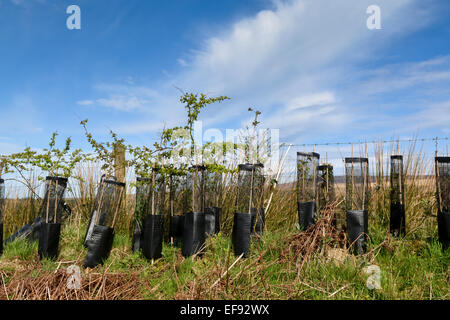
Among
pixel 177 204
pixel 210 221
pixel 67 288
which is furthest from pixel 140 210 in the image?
pixel 67 288

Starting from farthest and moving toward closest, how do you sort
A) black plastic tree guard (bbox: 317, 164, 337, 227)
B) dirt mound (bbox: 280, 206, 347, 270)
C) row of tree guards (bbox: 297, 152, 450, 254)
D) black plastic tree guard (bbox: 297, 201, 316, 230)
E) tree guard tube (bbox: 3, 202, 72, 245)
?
1. tree guard tube (bbox: 3, 202, 72, 245)
2. black plastic tree guard (bbox: 317, 164, 337, 227)
3. black plastic tree guard (bbox: 297, 201, 316, 230)
4. row of tree guards (bbox: 297, 152, 450, 254)
5. dirt mound (bbox: 280, 206, 347, 270)

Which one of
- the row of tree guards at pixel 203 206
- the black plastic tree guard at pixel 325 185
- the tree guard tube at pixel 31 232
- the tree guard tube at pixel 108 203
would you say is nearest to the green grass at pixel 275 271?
the row of tree guards at pixel 203 206

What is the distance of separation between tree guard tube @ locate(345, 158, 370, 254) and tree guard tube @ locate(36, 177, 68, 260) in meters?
3.18

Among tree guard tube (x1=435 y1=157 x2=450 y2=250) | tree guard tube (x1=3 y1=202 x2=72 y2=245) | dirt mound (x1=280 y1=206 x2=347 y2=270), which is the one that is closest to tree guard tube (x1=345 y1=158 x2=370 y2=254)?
dirt mound (x1=280 y1=206 x2=347 y2=270)

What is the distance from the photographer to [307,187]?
4.05 meters

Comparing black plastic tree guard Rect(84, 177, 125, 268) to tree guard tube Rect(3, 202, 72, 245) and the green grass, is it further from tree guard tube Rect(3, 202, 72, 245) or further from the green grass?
tree guard tube Rect(3, 202, 72, 245)

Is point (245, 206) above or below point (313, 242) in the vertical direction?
above

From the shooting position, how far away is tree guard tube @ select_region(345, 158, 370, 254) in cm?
342

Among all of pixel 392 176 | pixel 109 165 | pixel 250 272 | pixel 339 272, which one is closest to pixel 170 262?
pixel 250 272

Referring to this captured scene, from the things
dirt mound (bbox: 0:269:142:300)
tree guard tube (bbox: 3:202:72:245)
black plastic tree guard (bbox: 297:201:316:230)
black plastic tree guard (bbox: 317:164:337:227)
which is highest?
black plastic tree guard (bbox: 317:164:337:227)

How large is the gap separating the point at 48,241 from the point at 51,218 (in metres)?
0.25

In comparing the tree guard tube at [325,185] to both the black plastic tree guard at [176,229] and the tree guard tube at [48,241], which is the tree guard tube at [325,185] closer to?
the black plastic tree guard at [176,229]

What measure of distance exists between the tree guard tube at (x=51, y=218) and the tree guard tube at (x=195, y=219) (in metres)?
1.47

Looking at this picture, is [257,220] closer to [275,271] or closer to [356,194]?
[275,271]
